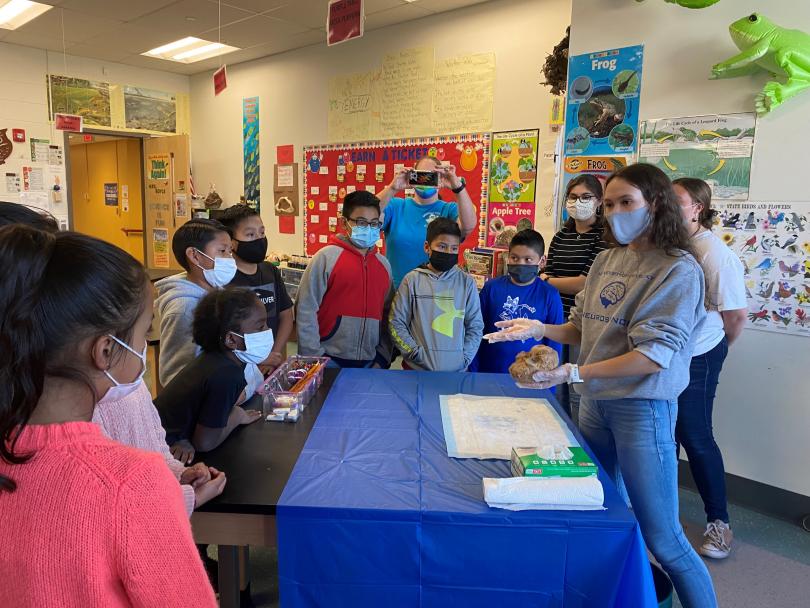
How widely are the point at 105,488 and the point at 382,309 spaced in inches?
75.3

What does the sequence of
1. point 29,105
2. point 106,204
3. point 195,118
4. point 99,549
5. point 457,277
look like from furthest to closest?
point 106,204, point 195,118, point 29,105, point 457,277, point 99,549

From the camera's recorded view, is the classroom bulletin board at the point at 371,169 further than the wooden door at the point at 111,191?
No

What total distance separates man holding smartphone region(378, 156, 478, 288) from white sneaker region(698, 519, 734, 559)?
173cm

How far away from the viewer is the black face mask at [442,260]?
246 centimetres

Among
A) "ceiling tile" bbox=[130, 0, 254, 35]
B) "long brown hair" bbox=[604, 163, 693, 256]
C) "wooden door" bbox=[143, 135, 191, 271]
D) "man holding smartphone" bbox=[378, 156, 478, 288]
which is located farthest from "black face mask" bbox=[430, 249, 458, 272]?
"wooden door" bbox=[143, 135, 191, 271]

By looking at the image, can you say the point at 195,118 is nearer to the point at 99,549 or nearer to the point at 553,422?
the point at 553,422

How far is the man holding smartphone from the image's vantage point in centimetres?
288

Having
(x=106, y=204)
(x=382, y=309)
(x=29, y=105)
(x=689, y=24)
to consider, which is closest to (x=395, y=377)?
(x=382, y=309)

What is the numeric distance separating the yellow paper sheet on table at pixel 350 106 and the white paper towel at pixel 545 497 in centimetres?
433

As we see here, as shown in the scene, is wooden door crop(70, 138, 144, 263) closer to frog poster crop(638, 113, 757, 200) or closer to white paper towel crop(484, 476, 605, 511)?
frog poster crop(638, 113, 757, 200)

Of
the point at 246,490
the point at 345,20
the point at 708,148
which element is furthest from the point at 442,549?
the point at 345,20

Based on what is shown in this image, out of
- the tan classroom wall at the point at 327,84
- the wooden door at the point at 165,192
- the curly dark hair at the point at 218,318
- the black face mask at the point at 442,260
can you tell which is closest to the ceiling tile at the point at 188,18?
the tan classroom wall at the point at 327,84

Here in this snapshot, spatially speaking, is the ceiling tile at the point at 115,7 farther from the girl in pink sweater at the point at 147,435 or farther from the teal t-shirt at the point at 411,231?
the girl in pink sweater at the point at 147,435

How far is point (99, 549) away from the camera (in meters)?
0.70
